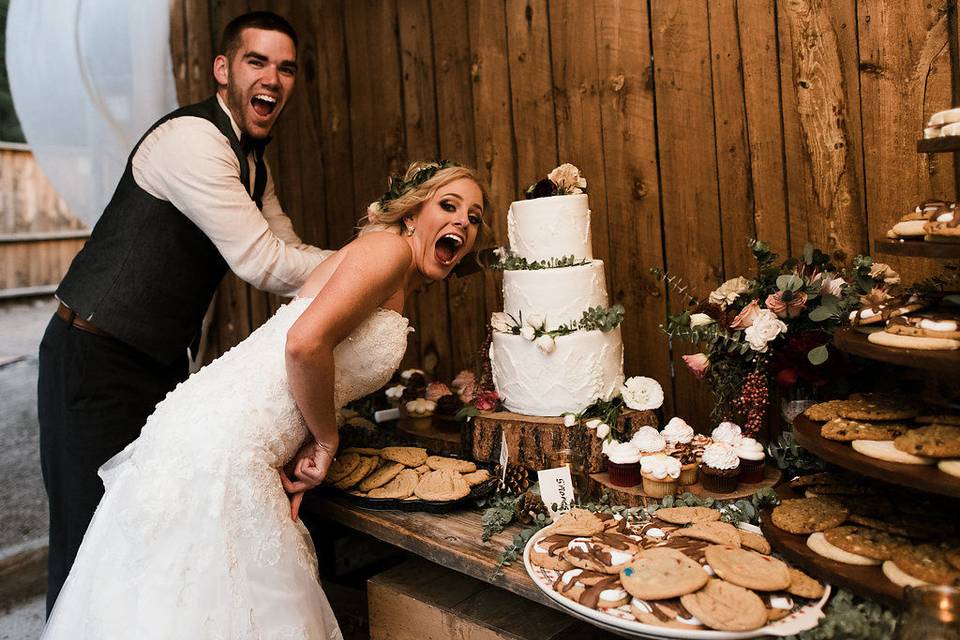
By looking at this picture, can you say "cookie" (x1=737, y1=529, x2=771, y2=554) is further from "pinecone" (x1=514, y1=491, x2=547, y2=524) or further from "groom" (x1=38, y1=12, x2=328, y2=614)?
"groom" (x1=38, y1=12, x2=328, y2=614)

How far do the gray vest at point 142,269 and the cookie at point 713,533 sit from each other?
1.79 m

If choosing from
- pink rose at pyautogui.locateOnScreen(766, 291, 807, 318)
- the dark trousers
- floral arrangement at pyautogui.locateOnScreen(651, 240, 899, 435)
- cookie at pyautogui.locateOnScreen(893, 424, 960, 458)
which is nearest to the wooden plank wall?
floral arrangement at pyautogui.locateOnScreen(651, 240, 899, 435)

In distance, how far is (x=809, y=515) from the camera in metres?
1.71

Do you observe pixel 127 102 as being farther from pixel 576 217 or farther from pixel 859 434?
pixel 859 434

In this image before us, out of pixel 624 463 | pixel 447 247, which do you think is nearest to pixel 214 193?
pixel 447 247

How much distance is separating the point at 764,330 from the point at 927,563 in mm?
734

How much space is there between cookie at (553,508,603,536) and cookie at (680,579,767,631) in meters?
0.37

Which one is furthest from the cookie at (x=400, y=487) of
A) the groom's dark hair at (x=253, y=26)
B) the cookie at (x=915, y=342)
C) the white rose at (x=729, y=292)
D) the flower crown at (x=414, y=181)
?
the groom's dark hair at (x=253, y=26)

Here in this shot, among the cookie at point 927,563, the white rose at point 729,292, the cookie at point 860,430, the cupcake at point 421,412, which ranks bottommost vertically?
the cookie at point 927,563

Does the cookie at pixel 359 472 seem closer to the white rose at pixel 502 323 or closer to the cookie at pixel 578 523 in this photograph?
the white rose at pixel 502 323

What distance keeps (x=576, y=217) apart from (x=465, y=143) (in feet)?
3.63

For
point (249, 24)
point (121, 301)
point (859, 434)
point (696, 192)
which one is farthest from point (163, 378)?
point (859, 434)

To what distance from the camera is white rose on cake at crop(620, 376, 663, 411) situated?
2.31 m

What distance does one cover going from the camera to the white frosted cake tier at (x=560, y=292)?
232 cm
